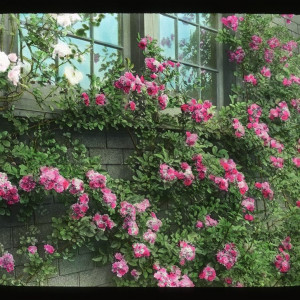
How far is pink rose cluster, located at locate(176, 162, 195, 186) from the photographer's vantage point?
3215 mm

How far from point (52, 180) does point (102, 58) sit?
3.30ft

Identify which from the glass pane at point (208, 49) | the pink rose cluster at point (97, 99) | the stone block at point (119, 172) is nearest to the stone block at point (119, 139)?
the stone block at point (119, 172)

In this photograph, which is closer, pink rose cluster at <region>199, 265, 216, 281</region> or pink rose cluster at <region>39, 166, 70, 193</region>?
pink rose cluster at <region>39, 166, 70, 193</region>

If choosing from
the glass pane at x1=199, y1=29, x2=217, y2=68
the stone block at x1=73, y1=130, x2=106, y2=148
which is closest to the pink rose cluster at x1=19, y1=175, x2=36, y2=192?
the stone block at x1=73, y1=130, x2=106, y2=148

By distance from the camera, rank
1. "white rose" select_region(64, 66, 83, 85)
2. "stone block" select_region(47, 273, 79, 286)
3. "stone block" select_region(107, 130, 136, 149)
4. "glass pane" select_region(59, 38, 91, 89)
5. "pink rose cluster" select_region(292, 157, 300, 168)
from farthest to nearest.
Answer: "pink rose cluster" select_region(292, 157, 300, 168) < "stone block" select_region(107, 130, 136, 149) < "glass pane" select_region(59, 38, 91, 89) < "white rose" select_region(64, 66, 83, 85) < "stone block" select_region(47, 273, 79, 286)

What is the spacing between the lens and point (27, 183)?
2.53 meters

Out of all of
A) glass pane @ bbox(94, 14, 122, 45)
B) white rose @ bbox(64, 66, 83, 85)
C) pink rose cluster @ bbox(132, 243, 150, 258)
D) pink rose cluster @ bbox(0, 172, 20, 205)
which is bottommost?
pink rose cluster @ bbox(132, 243, 150, 258)

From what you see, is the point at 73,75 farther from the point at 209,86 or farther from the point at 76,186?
the point at 209,86

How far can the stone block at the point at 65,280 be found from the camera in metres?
2.76

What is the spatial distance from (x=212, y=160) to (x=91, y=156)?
903 millimetres

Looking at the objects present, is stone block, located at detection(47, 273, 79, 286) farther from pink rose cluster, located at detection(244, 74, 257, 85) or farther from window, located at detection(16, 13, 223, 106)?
pink rose cluster, located at detection(244, 74, 257, 85)

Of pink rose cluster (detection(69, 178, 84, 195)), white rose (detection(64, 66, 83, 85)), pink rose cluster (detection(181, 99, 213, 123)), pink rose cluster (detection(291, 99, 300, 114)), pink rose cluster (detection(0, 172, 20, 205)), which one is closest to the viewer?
pink rose cluster (detection(0, 172, 20, 205))

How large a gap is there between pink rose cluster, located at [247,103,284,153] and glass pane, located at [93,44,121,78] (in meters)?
1.22

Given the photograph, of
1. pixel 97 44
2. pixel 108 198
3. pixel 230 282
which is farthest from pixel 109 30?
pixel 230 282
